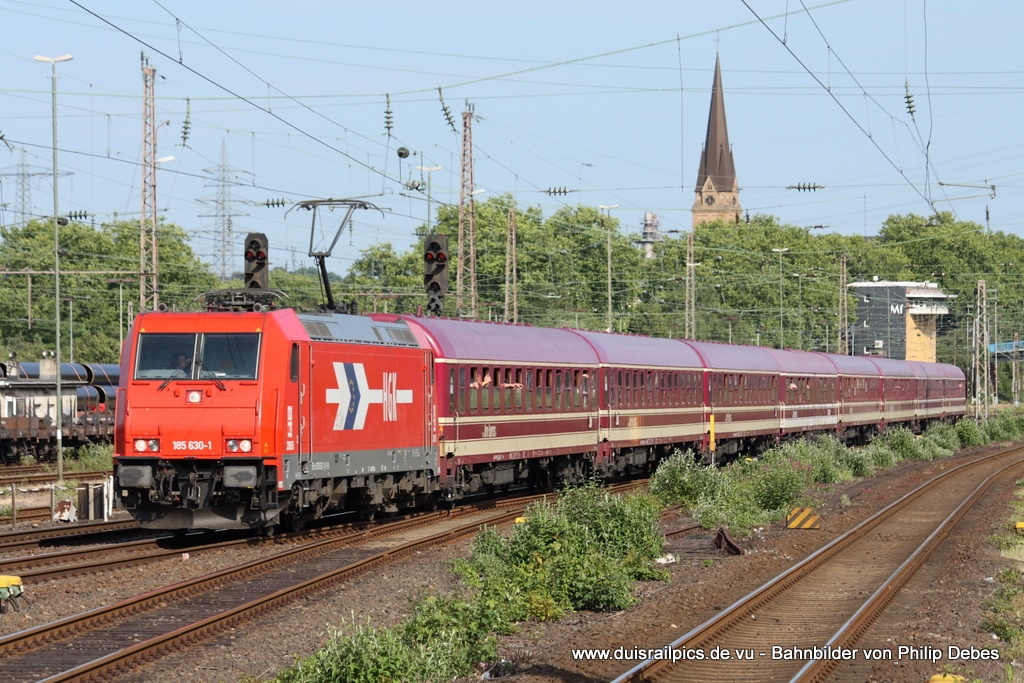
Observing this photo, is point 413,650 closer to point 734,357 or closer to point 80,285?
point 734,357

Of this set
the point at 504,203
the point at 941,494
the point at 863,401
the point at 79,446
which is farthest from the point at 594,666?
the point at 504,203

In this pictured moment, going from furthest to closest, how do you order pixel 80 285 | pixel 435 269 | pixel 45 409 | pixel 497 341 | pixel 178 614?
pixel 80 285 → pixel 45 409 → pixel 497 341 → pixel 435 269 → pixel 178 614

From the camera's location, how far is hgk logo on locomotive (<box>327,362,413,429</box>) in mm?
20719

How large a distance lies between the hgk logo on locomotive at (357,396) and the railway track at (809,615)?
7.64 m

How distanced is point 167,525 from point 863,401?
42.2m

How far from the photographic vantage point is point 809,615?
1466 centimetres

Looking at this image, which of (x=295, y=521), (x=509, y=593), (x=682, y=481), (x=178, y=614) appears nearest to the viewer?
(x=178, y=614)

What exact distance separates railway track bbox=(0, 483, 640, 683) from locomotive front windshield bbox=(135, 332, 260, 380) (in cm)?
289

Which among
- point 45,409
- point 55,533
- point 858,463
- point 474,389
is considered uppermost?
point 474,389

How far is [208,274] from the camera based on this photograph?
3706 inches

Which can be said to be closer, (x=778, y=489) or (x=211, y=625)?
(x=211, y=625)

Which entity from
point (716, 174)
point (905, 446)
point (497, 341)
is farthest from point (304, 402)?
point (716, 174)

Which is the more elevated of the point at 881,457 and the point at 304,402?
the point at 304,402

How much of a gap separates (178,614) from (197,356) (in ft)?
19.3
